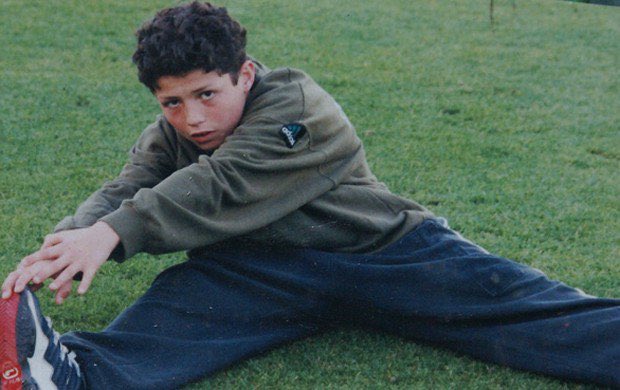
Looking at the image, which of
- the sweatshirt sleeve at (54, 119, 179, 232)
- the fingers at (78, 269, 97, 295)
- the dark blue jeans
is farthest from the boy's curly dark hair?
the fingers at (78, 269, 97, 295)

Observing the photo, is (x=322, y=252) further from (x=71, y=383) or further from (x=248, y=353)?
(x=71, y=383)

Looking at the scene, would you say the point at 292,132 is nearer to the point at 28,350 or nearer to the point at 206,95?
the point at 206,95

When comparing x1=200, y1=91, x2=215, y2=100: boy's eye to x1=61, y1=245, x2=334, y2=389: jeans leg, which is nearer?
x1=61, y1=245, x2=334, y2=389: jeans leg

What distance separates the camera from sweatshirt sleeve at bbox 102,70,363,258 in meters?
2.48

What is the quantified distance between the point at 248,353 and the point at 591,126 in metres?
3.23

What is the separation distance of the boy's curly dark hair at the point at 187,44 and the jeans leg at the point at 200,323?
563 millimetres


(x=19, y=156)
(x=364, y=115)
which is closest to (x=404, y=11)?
(x=364, y=115)

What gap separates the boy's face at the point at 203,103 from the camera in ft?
8.85

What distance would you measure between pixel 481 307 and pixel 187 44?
1.13m

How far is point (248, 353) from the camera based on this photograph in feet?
9.07

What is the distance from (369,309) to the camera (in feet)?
9.46

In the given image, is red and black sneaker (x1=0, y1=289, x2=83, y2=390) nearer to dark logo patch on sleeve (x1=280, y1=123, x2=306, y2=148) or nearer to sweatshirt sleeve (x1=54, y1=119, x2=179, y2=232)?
sweatshirt sleeve (x1=54, y1=119, x2=179, y2=232)

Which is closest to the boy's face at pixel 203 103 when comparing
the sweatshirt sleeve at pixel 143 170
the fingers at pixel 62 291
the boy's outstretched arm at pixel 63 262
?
the sweatshirt sleeve at pixel 143 170

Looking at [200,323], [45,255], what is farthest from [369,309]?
[45,255]
